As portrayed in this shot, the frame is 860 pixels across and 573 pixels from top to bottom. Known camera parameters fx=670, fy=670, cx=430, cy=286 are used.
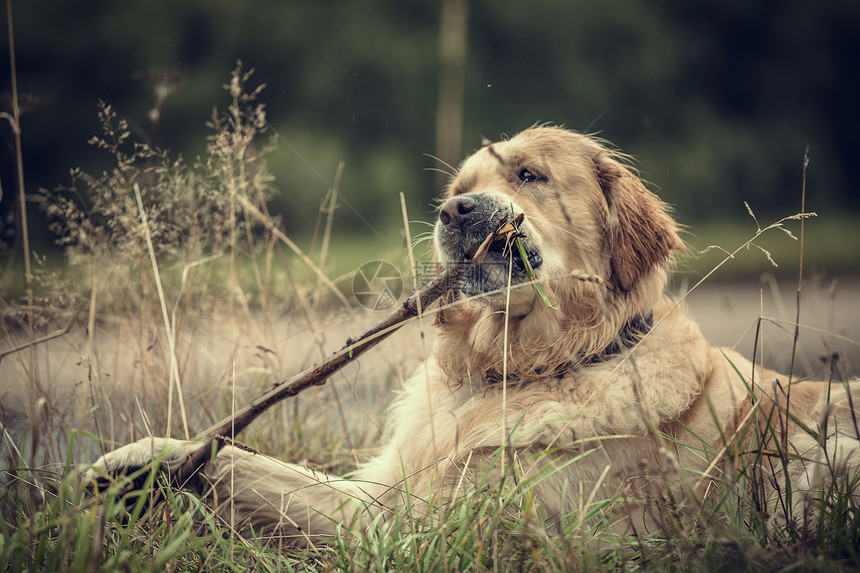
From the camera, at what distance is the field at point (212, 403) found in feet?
5.02

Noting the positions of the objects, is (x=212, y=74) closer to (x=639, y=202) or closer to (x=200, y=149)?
(x=200, y=149)

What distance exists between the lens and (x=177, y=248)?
10.1 feet

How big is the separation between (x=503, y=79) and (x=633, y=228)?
12.7 metres

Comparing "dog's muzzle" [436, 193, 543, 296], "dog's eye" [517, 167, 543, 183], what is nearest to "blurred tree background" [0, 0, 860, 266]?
"dog's eye" [517, 167, 543, 183]

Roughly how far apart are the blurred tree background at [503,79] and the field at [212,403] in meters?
8.58

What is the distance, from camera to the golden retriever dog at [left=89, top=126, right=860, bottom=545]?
2029 millimetres

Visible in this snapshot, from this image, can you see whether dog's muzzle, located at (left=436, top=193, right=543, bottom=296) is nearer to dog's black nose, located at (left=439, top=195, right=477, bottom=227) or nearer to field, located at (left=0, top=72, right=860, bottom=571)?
dog's black nose, located at (left=439, top=195, right=477, bottom=227)

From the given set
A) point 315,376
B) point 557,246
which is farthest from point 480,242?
point 315,376

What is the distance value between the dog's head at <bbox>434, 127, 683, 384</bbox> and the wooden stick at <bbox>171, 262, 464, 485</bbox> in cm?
25

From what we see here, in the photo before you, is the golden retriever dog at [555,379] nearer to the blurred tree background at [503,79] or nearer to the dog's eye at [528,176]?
the dog's eye at [528,176]

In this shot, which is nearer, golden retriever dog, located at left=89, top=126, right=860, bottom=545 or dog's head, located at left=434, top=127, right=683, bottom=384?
golden retriever dog, located at left=89, top=126, right=860, bottom=545

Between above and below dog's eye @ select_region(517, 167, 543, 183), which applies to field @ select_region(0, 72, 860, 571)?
below

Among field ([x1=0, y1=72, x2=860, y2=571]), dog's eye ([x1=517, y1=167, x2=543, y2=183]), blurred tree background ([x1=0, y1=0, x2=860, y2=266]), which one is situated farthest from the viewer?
blurred tree background ([x1=0, y1=0, x2=860, y2=266])

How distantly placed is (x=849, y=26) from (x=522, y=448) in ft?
51.9
